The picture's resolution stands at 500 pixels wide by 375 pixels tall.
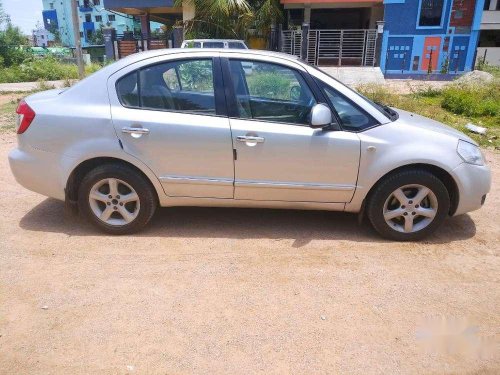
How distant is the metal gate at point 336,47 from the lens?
20.7 m

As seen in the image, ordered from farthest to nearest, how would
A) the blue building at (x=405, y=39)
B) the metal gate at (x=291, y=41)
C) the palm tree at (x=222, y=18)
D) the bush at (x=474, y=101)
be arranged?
1. the blue building at (x=405, y=39)
2. the metal gate at (x=291, y=41)
3. the palm tree at (x=222, y=18)
4. the bush at (x=474, y=101)

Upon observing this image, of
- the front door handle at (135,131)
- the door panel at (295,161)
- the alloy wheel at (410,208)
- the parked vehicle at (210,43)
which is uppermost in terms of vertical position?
the parked vehicle at (210,43)

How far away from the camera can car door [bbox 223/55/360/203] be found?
3.69 metres

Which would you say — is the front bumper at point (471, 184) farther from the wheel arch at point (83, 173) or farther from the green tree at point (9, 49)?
the green tree at point (9, 49)

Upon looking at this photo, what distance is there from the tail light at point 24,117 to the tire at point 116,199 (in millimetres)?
697

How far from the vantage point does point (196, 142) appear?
3.71 m

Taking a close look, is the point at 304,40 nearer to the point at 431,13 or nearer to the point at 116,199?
the point at 431,13

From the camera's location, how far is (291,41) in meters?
20.8

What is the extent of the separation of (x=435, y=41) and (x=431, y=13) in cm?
153

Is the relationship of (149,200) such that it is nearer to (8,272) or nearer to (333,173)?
(8,272)

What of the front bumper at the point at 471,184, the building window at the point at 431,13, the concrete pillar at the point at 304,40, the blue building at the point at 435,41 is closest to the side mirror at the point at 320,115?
the front bumper at the point at 471,184

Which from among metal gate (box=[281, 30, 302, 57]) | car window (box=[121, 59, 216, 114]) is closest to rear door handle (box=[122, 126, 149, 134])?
car window (box=[121, 59, 216, 114])

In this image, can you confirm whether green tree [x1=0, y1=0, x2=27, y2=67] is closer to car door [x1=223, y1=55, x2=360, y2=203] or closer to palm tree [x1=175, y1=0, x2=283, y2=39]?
palm tree [x1=175, y1=0, x2=283, y2=39]

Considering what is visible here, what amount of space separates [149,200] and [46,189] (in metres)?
0.98
